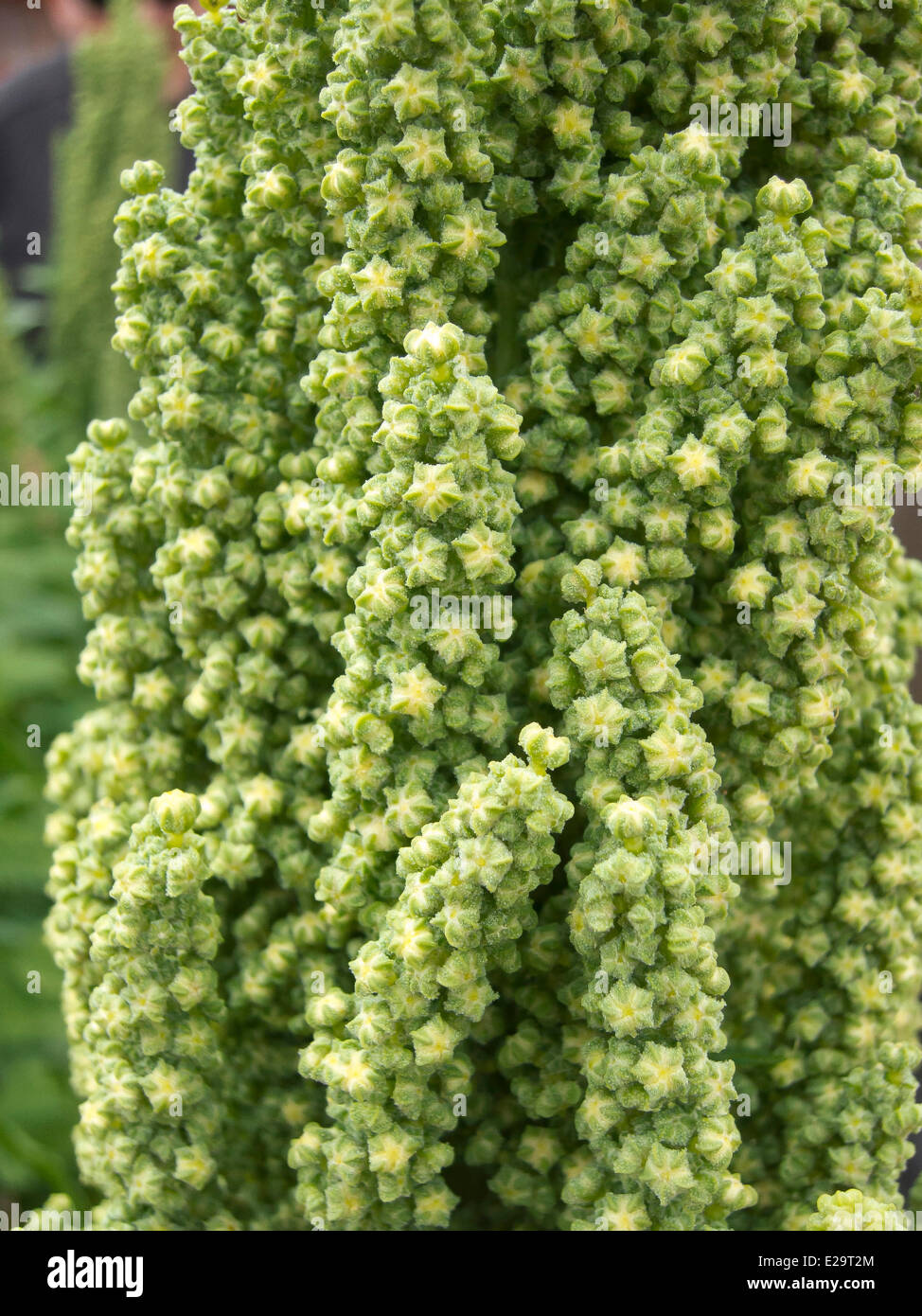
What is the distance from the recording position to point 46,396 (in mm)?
3033

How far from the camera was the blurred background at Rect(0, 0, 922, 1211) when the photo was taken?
1756 mm

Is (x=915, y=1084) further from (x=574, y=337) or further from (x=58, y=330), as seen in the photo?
(x=58, y=330)

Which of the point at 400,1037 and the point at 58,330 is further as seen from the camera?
A: the point at 58,330

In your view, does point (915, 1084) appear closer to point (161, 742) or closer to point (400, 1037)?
point (400, 1037)

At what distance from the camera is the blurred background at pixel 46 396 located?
5.85ft

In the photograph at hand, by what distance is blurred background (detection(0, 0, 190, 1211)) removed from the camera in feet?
5.85

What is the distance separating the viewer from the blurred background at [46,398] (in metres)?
1.76

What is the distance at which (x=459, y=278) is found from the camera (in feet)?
3.15
